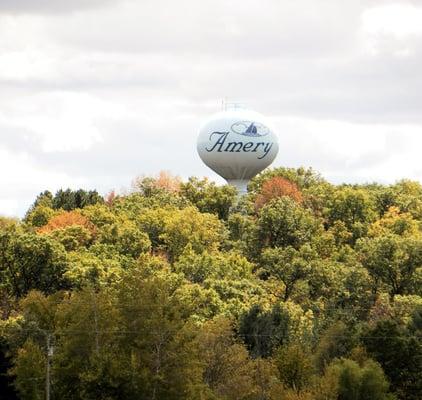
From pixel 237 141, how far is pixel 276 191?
968 cm

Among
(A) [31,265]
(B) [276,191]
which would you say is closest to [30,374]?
(A) [31,265]

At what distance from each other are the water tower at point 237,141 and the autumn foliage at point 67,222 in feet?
40.8

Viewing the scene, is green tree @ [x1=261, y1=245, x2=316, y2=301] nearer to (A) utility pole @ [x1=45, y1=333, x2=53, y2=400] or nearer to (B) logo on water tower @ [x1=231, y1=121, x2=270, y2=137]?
(B) logo on water tower @ [x1=231, y1=121, x2=270, y2=137]

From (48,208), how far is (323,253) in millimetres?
26178

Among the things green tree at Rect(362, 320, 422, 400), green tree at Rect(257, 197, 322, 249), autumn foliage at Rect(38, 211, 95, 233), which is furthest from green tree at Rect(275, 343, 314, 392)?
autumn foliage at Rect(38, 211, 95, 233)

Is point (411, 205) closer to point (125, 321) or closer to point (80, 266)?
point (80, 266)

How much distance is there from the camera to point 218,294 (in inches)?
3981

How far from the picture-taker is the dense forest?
247ft

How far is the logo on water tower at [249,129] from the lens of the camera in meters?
136

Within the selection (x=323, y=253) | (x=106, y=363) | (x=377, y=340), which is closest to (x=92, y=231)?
(x=323, y=253)

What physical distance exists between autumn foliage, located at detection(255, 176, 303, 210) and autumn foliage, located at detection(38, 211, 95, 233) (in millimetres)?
17278

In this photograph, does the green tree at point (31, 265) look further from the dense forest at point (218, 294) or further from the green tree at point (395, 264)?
the green tree at point (395, 264)

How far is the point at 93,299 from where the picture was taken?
76.4m

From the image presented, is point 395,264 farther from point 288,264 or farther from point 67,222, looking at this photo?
point 67,222
